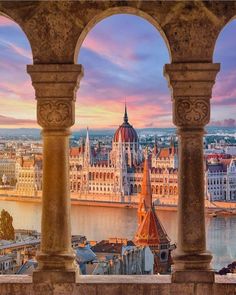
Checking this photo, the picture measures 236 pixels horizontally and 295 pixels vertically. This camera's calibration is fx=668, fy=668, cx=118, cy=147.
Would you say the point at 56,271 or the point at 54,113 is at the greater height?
the point at 54,113

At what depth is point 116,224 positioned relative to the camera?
43125 millimetres

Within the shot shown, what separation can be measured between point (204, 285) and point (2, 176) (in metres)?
45.2

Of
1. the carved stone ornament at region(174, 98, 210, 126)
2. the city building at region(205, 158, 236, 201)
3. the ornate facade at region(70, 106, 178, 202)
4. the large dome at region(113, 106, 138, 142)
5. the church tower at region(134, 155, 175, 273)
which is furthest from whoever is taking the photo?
the ornate facade at region(70, 106, 178, 202)

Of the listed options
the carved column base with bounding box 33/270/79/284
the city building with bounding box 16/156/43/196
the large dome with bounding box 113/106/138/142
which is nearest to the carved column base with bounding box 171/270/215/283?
the carved column base with bounding box 33/270/79/284

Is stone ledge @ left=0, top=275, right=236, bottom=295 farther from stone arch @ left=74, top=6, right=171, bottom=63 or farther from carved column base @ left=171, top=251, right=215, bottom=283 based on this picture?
stone arch @ left=74, top=6, right=171, bottom=63

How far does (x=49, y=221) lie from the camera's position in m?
4.77

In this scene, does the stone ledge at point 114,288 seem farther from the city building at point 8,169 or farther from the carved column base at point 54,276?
the city building at point 8,169

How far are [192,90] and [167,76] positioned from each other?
207mm

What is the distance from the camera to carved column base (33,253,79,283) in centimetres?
471

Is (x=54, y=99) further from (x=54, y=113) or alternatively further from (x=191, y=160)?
(x=191, y=160)

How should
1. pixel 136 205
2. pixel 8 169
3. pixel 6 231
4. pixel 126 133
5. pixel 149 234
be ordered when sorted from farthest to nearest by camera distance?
1. pixel 136 205
2. pixel 8 169
3. pixel 126 133
4. pixel 6 231
5. pixel 149 234

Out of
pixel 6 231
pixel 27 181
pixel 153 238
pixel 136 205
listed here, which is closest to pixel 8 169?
pixel 27 181

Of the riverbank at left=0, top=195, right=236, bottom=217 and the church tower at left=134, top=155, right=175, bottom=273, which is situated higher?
the riverbank at left=0, top=195, right=236, bottom=217

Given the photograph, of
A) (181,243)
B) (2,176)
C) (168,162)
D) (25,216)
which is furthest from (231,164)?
(181,243)
